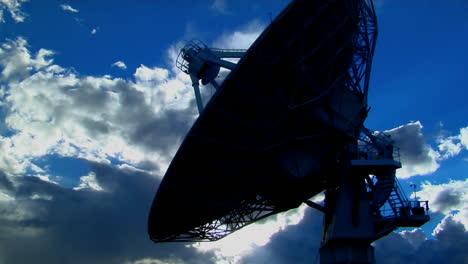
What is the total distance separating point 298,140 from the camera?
24.1 m

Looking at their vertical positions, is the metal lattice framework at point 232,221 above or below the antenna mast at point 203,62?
below

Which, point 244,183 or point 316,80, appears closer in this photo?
point 316,80

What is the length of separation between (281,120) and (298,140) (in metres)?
2.10

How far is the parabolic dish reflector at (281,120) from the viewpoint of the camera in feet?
66.6

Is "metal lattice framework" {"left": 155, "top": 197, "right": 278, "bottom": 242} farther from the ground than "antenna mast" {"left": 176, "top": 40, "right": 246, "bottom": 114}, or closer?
closer

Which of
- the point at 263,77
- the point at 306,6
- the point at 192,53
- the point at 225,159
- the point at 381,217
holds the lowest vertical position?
the point at 381,217

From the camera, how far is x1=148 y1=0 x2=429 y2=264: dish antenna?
814 inches

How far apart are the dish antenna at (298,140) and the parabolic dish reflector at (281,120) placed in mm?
59

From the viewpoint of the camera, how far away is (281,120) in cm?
2256

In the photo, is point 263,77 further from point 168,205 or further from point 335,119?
point 168,205

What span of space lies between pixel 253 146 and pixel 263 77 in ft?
14.1

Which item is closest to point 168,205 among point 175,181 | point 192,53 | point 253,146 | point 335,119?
point 175,181

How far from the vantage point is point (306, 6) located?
19.5 metres

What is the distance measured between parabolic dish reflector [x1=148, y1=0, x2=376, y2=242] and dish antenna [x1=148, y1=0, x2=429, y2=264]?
59mm
